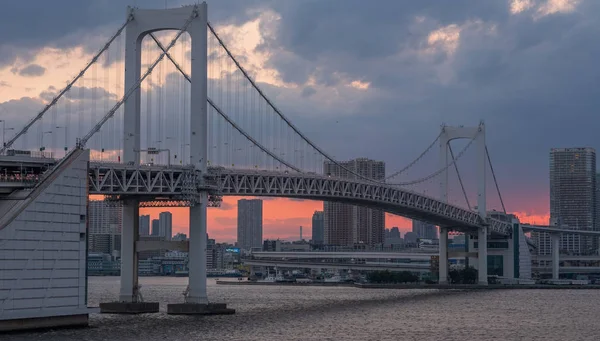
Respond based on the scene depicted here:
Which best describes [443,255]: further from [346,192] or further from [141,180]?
[141,180]

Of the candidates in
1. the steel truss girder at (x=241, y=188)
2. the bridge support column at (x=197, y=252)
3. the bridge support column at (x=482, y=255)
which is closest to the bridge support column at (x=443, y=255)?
the bridge support column at (x=482, y=255)

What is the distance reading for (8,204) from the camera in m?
41.3

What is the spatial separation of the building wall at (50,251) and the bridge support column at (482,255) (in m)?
59.6

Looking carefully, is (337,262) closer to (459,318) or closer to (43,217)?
(459,318)

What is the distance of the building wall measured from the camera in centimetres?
3997

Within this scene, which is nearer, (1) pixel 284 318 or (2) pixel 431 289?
(1) pixel 284 318

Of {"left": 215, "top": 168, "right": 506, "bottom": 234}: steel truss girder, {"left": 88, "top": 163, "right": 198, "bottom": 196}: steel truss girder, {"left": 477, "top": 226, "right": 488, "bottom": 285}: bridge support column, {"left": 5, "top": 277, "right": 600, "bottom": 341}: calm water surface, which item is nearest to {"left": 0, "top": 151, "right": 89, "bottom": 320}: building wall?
{"left": 5, "top": 277, "right": 600, "bottom": 341}: calm water surface

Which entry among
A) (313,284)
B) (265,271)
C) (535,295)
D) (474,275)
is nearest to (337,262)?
(265,271)

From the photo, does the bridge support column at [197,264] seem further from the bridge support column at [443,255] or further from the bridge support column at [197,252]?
the bridge support column at [443,255]

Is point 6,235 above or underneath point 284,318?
above

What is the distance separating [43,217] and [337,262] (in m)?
116

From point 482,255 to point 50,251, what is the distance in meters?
62.1

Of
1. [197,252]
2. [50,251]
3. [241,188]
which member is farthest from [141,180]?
[50,251]

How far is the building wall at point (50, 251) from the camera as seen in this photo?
39969 mm
